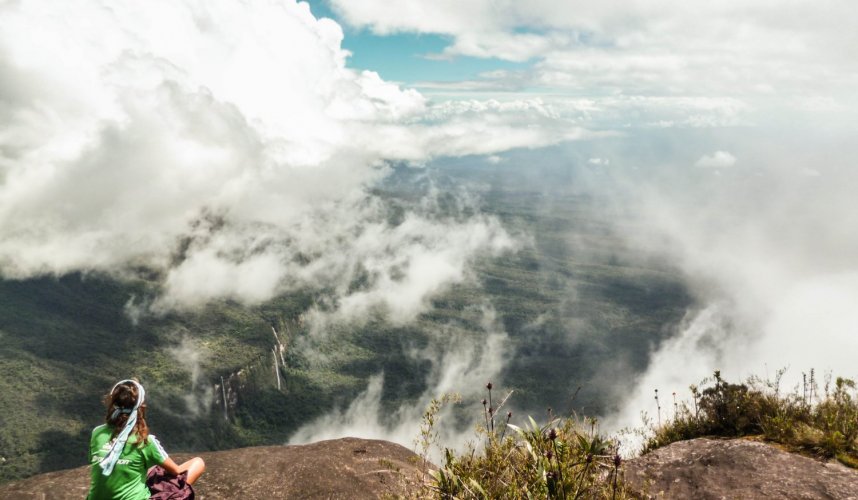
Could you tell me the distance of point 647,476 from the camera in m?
7.63

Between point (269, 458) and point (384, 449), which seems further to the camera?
point (384, 449)

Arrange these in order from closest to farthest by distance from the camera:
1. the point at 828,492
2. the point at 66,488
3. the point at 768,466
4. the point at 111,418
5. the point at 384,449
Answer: the point at 111,418 < the point at 828,492 < the point at 768,466 < the point at 66,488 < the point at 384,449

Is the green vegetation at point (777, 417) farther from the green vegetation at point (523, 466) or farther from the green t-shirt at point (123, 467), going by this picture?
the green t-shirt at point (123, 467)

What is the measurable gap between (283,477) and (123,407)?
478 cm

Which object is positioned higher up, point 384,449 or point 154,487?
point 154,487

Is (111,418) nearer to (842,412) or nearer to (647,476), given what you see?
(647,476)

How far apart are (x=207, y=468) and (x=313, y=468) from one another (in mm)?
2437

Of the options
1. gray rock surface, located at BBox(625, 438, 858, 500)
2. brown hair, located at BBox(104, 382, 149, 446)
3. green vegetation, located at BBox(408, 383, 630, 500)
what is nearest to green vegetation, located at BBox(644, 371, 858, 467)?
gray rock surface, located at BBox(625, 438, 858, 500)

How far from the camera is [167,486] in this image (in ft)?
21.9

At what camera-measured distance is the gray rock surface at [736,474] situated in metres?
6.54

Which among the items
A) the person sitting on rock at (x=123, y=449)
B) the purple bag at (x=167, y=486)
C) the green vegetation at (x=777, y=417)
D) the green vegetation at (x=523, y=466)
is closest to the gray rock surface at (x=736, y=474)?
the green vegetation at (x=777, y=417)

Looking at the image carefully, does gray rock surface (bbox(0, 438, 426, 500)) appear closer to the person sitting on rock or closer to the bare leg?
the bare leg

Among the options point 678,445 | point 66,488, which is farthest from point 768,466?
point 66,488

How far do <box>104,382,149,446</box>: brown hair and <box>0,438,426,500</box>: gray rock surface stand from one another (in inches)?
141
